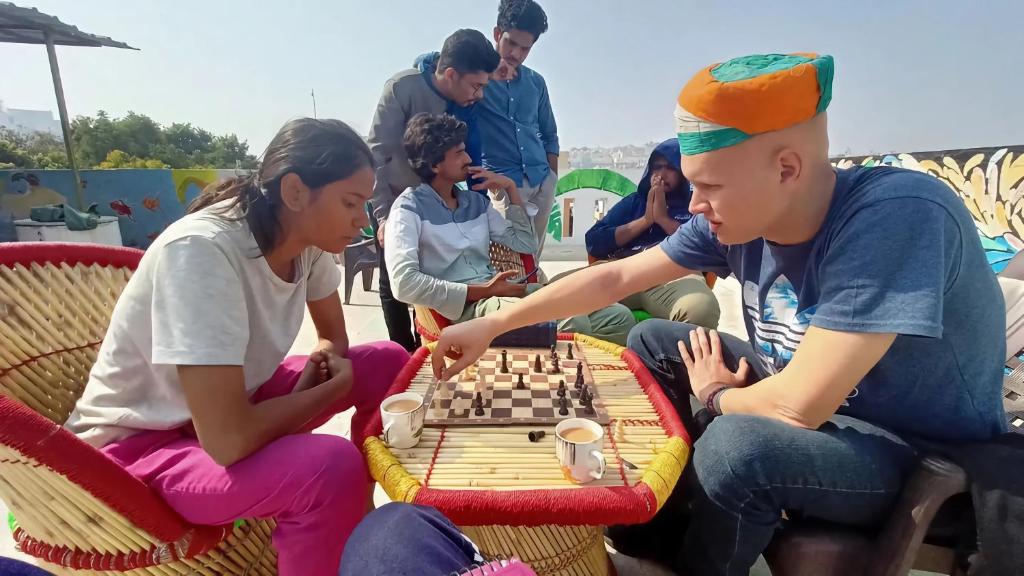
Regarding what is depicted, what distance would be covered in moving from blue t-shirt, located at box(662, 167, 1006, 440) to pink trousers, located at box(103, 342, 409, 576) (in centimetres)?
122

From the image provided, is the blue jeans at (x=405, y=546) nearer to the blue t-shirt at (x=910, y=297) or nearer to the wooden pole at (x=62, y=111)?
the blue t-shirt at (x=910, y=297)

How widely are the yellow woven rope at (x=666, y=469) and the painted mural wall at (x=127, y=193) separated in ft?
31.8

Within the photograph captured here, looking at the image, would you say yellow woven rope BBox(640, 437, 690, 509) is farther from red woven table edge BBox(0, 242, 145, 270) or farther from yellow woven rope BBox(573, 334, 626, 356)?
red woven table edge BBox(0, 242, 145, 270)

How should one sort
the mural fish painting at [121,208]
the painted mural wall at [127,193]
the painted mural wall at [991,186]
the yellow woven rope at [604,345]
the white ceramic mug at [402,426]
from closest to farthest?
the white ceramic mug at [402,426]
the yellow woven rope at [604,345]
the painted mural wall at [991,186]
the painted mural wall at [127,193]
the mural fish painting at [121,208]

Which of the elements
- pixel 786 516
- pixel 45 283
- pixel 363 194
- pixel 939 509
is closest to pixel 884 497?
pixel 939 509

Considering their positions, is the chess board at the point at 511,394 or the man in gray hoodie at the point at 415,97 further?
the man in gray hoodie at the point at 415,97

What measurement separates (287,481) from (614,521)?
795 millimetres

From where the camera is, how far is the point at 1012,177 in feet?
14.4

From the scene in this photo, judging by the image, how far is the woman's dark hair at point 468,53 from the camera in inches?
117

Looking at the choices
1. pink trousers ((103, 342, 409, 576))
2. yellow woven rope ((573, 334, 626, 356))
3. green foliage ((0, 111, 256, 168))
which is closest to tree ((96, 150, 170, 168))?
green foliage ((0, 111, 256, 168))

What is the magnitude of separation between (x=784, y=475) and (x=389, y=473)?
0.94 metres

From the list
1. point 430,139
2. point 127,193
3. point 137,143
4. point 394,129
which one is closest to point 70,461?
point 430,139

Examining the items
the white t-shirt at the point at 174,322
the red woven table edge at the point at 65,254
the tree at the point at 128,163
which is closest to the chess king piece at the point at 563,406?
the white t-shirt at the point at 174,322

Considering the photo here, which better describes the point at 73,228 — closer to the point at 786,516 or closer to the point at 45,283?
the point at 45,283
